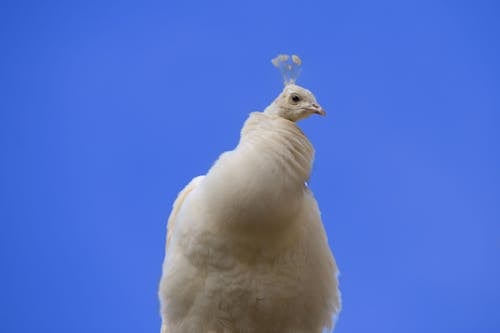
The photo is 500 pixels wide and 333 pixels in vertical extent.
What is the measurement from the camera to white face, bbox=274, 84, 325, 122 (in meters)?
3.22

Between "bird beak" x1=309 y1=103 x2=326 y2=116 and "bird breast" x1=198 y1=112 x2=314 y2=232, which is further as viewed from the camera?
"bird beak" x1=309 y1=103 x2=326 y2=116

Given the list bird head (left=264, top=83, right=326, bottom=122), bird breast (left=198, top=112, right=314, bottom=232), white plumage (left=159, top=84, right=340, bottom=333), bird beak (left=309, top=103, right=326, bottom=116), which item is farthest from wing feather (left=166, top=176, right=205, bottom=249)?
bird beak (left=309, top=103, right=326, bottom=116)

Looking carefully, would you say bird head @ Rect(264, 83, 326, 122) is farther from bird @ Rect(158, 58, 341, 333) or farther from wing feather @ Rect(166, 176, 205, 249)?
wing feather @ Rect(166, 176, 205, 249)

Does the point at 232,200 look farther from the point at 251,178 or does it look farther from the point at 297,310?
the point at 297,310

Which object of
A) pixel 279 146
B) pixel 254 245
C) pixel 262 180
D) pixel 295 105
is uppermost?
pixel 295 105

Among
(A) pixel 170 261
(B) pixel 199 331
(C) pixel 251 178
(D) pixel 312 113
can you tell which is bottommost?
(B) pixel 199 331

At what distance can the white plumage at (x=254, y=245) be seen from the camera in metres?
2.90

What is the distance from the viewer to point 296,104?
3240 mm

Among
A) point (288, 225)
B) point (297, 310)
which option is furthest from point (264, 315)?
point (288, 225)

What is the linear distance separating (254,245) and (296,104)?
780 millimetres

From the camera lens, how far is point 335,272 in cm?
333

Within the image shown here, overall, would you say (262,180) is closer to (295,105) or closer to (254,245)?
(254,245)

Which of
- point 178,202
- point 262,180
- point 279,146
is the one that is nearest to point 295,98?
point 279,146

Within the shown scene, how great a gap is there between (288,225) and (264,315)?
461 mm
